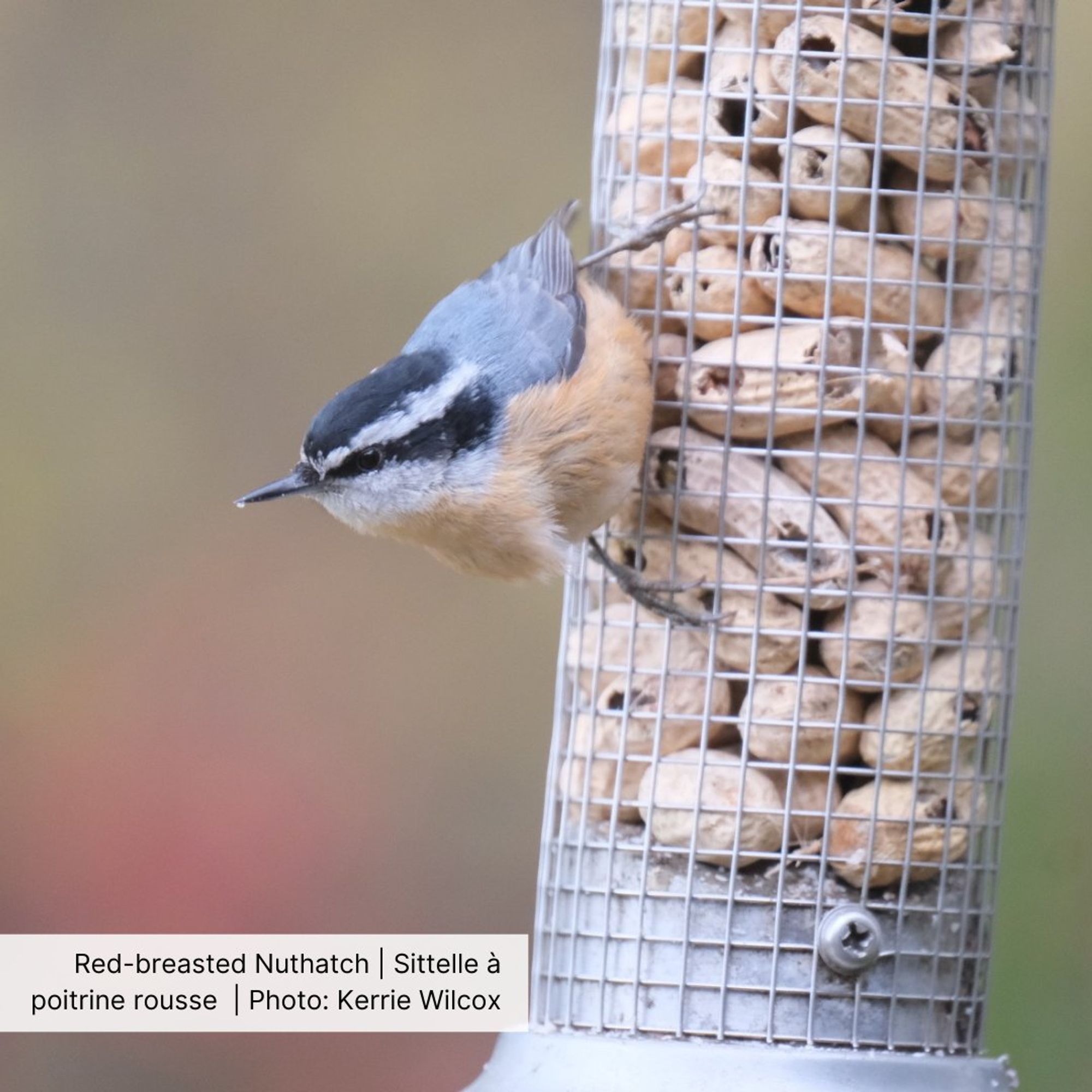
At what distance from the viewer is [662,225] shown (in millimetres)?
3152

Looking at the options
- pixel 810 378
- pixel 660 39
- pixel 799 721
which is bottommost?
pixel 799 721

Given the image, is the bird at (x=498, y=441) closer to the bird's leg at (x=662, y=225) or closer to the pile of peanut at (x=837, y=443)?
the bird's leg at (x=662, y=225)

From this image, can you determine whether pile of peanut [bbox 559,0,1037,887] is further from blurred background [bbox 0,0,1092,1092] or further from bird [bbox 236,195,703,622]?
blurred background [bbox 0,0,1092,1092]

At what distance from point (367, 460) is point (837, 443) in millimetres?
788

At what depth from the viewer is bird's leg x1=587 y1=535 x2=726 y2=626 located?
3.08m

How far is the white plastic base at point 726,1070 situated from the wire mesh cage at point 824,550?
0.07 meters

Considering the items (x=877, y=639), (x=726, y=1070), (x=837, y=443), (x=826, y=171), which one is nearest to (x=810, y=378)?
(x=837, y=443)

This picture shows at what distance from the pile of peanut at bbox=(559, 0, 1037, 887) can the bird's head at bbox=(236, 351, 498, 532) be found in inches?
14.7

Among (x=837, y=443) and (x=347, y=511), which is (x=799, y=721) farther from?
(x=347, y=511)

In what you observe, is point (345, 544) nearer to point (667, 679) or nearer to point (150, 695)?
point (150, 695)

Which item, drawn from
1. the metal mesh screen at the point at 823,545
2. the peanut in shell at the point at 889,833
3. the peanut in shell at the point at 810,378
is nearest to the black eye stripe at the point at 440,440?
the metal mesh screen at the point at 823,545

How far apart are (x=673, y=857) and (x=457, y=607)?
2239 millimetres

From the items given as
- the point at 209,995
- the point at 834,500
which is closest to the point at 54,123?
the point at 209,995

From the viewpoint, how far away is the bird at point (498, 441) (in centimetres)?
296
